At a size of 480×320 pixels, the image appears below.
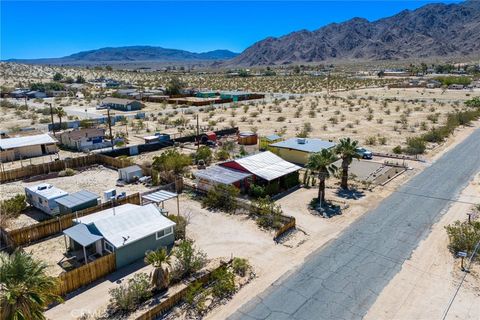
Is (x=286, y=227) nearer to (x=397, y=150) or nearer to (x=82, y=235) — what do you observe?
(x=82, y=235)

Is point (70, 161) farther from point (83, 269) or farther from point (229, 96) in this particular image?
point (229, 96)

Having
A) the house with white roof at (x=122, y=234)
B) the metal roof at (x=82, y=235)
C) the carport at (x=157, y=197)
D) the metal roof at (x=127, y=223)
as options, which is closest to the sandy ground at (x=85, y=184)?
the carport at (x=157, y=197)

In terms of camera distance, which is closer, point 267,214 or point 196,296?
point 196,296

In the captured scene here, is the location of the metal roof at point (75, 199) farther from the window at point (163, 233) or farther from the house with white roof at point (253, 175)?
the house with white roof at point (253, 175)

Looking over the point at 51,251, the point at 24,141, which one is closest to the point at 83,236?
the point at 51,251

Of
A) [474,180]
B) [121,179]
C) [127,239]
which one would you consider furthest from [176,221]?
[474,180]

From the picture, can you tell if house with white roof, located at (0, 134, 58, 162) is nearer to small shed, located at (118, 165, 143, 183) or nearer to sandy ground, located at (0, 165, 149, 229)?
sandy ground, located at (0, 165, 149, 229)
